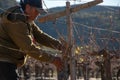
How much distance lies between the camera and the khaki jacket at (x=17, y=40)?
5.18 metres

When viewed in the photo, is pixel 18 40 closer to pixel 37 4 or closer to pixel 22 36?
pixel 22 36

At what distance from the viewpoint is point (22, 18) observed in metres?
5.22

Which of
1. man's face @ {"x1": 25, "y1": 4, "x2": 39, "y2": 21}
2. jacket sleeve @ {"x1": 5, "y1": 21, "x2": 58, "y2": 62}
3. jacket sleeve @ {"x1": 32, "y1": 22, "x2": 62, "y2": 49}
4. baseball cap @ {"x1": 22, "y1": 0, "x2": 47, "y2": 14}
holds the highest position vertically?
baseball cap @ {"x1": 22, "y1": 0, "x2": 47, "y2": 14}

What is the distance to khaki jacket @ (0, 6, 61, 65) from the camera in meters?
5.18

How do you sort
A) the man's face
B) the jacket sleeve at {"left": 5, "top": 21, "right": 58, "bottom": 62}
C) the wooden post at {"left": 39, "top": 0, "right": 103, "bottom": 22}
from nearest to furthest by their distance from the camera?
the jacket sleeve at {"left": 5, "top": 21, "right": 58, "bottom": 62}, the man's face, the wooden post at {"left": 39, "top": 0, "right": 103, "bottom": 22}

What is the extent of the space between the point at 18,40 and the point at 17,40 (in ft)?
0.05

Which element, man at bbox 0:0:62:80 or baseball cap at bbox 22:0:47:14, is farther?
baseball cap at bbox 22:0:47:14

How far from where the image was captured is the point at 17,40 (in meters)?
5.20

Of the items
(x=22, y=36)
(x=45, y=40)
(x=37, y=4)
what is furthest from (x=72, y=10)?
(x=22, y=36)

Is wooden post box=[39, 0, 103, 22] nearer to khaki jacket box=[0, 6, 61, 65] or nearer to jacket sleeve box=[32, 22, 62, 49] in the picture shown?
jacket sleeve box=[32, 22, 62, 49]

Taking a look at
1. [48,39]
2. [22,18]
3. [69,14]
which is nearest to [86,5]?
[69,14]

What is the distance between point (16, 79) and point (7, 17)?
0.76 meters

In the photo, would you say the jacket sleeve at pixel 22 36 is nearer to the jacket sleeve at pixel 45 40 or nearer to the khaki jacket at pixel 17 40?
the khaki jacket at pixel 17 40

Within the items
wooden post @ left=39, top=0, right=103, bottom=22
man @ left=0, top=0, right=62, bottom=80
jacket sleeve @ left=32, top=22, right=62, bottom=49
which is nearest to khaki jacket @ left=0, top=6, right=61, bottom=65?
man @ left=0, top=0, right=62, bottom=80
